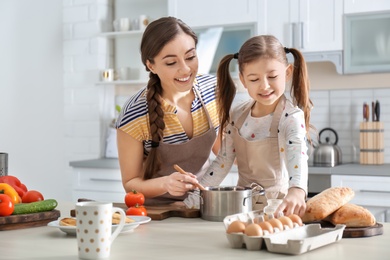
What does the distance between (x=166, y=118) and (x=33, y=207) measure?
0.71 m

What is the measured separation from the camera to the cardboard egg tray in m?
1.56

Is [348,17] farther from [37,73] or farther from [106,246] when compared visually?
[106,246]

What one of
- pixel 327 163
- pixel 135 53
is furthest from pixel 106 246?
pixel 135 53

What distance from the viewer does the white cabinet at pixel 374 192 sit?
3.75 meters

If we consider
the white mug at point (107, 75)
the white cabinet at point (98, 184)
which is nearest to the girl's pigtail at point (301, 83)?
the white cabinet at point (98, 184)

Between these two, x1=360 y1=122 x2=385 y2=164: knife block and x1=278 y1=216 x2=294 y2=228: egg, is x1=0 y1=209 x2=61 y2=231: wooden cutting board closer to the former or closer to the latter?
x1=278 y1=216 x2=294 y2=228: egg

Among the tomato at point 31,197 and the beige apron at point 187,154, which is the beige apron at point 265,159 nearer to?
the beige apron at point 187,154

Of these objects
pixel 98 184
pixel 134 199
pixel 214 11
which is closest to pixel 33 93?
pixel 98 184

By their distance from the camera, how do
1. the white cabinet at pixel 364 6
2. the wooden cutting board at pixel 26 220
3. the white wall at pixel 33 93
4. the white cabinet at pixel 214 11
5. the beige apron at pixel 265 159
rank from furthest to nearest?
the white wall at pixel 33 93
the white cabinet at pixel 214 11
the white cabinet at pixel 364 6
the beige apron at pixel 265 159
the wooden cutting board at pixel 26 220

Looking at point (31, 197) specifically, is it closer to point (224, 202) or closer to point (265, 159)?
point (224, 202)

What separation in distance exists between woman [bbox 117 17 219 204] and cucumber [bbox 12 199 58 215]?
1.38 feet

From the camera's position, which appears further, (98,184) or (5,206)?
(98,184)

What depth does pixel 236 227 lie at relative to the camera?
166cm

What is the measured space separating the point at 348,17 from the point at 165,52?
1.99m
